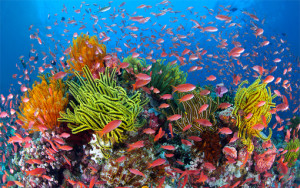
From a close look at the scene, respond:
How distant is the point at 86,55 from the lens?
17.4ft

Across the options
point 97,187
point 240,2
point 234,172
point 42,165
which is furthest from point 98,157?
point 240,2

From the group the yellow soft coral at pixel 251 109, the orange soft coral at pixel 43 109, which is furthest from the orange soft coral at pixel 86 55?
the yellow soft coral at pixel 251 109

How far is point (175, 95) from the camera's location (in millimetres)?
4980

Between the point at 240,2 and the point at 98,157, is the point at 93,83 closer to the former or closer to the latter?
the point at 98,157

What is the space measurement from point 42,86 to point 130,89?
214cm

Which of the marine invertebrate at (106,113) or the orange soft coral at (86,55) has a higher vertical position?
the orange soft coral at (86,55)

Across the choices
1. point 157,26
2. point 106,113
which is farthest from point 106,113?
point 157,26

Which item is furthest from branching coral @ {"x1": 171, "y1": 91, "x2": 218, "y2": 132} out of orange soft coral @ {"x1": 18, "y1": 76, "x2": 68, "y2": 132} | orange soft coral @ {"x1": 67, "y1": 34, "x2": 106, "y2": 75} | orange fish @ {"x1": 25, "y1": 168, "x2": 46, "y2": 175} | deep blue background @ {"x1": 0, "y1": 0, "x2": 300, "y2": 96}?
deep blue background @ {"x1": 0, "y1": 0, "x2": 300, "y2": 96}

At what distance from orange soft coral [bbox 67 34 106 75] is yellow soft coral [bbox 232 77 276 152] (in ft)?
12.8

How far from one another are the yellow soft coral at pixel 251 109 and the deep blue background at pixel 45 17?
40574mm

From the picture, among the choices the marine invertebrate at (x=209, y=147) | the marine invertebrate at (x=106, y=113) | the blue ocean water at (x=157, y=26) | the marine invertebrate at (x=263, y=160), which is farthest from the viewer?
the blue ocean water at (x=157, y=26)

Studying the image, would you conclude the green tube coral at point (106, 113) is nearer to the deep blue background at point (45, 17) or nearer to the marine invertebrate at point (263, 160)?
the marine invertebrate at point (263, 160)

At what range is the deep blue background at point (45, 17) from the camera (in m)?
44.8

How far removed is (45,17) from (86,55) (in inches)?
2939
